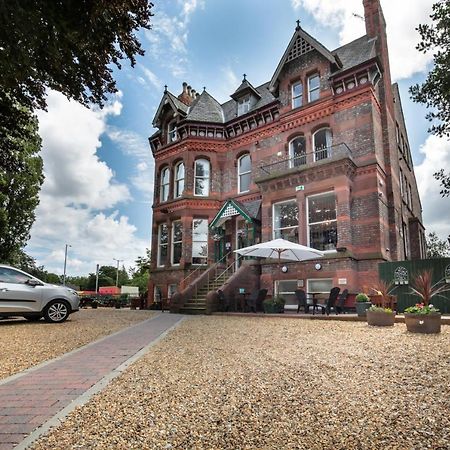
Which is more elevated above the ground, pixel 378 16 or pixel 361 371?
pixel 378 16

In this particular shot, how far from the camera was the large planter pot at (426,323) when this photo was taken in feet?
25.9

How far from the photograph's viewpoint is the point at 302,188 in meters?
16.0

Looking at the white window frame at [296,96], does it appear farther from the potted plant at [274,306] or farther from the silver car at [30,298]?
the silver car at [30,298]

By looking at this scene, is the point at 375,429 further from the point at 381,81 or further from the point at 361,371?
the point at 381,81

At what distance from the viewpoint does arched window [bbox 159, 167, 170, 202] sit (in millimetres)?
22875

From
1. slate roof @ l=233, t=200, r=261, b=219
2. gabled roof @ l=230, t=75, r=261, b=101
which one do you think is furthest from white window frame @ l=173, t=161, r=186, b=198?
gabled roof @ l=230, t=75, r=261, b=101

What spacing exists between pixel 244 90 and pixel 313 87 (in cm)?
494

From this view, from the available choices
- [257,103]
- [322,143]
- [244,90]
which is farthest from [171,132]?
[322,143]

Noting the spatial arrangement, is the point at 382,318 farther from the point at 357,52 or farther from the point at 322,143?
the point at 357,52

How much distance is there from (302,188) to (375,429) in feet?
45.2

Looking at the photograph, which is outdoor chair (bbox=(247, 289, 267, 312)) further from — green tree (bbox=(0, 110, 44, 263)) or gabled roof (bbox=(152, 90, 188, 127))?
green tree (bbox=(0, 110, 44, 263))

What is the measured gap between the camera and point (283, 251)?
14.2m

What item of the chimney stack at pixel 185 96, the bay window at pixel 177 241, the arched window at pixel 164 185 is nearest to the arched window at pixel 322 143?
the bay window at pixel 177 241

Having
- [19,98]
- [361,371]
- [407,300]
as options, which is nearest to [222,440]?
[361,371]
